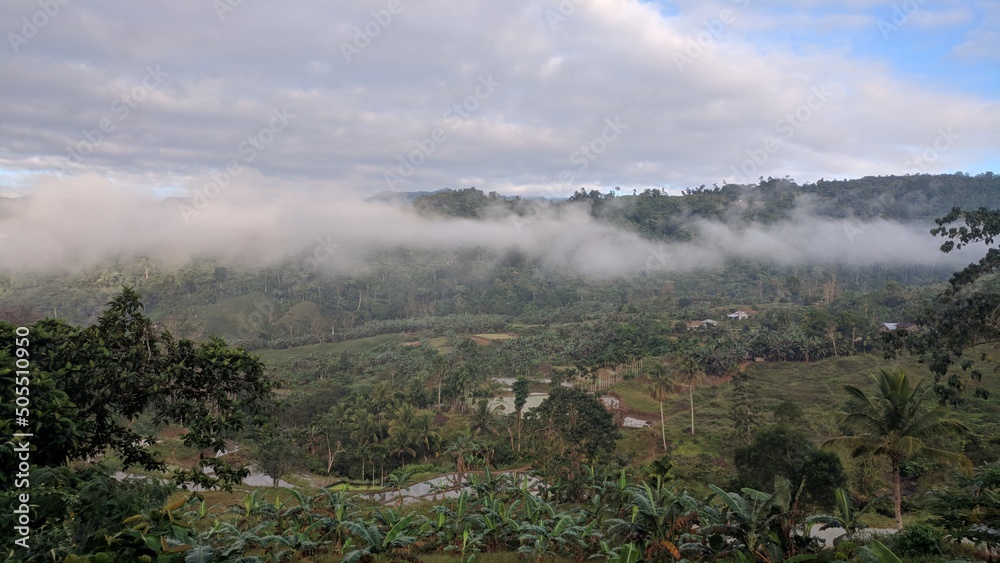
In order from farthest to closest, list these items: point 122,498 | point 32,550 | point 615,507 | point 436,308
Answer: point 436,308, point 615,507, point 122,498, point 32,550

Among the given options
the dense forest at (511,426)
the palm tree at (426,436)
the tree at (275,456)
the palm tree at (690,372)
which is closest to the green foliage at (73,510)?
the dense forest at (511,426)

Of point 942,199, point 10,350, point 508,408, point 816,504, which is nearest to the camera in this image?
point 10,350

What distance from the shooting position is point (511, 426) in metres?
43.6

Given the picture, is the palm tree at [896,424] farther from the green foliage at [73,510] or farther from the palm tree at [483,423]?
the palm tree at [483,423]

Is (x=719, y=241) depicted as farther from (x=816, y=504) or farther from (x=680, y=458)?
(x=816, y=504)

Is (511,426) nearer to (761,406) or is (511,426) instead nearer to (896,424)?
(761,406)

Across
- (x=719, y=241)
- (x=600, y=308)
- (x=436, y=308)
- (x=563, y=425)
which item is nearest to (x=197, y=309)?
(x=436, y=308)

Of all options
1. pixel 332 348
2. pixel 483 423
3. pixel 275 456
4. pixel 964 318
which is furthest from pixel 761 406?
pixel 332 348

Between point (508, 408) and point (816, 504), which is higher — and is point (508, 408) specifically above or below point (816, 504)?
below

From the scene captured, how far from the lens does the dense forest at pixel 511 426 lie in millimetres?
8992

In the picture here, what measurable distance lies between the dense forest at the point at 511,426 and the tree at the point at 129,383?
0.17ft

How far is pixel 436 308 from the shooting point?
440 feet

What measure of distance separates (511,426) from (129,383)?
36.8m

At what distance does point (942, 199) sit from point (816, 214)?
49.5 metres
